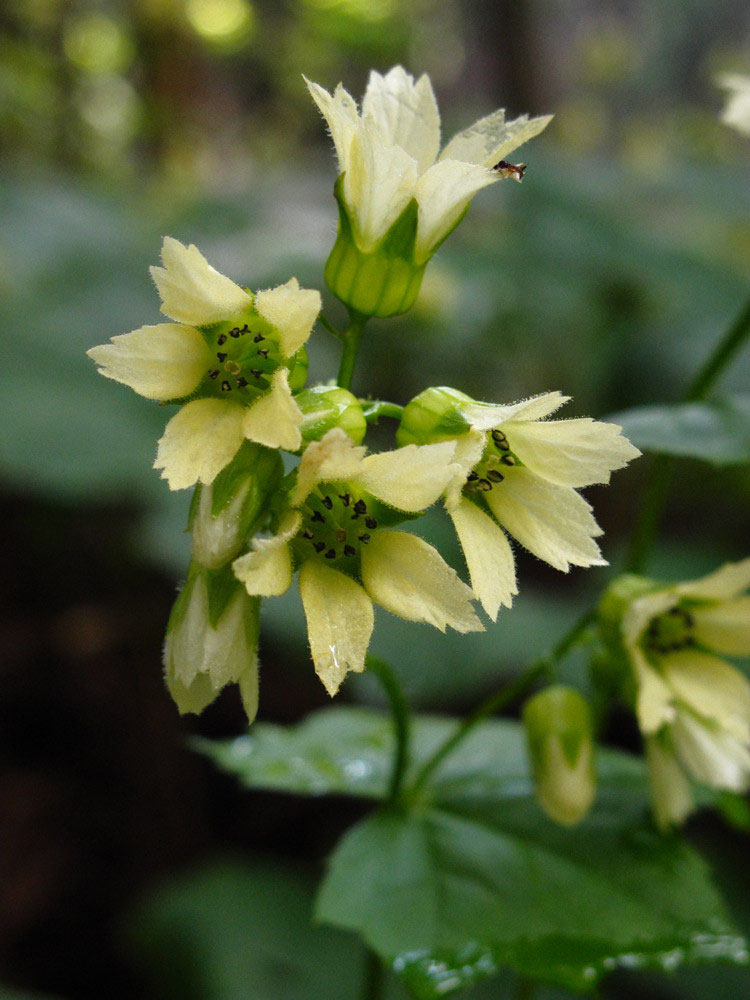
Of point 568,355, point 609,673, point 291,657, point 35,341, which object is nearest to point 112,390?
point 35,341

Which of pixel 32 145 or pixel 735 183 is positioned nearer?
pixel 735 183

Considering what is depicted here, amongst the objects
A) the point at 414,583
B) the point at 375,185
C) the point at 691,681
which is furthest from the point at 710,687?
the point at 375,185

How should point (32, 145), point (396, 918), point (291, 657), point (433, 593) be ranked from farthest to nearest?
point (32, 145)
point (291, 657)
point (396, 918)
point (433, 593)

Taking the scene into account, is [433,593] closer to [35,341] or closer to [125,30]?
[35,341]

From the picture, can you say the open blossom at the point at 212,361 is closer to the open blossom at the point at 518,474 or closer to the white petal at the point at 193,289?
the white petal at the point at 193,289

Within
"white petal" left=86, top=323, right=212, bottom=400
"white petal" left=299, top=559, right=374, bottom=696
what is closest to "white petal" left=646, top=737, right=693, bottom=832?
"white petal" left=299, top=559, right=374, bottom=696

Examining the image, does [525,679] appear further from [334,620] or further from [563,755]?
[334,620]

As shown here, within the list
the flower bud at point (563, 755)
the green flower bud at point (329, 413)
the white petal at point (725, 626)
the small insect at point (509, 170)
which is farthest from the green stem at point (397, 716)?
the small insect at point (509, 170)
